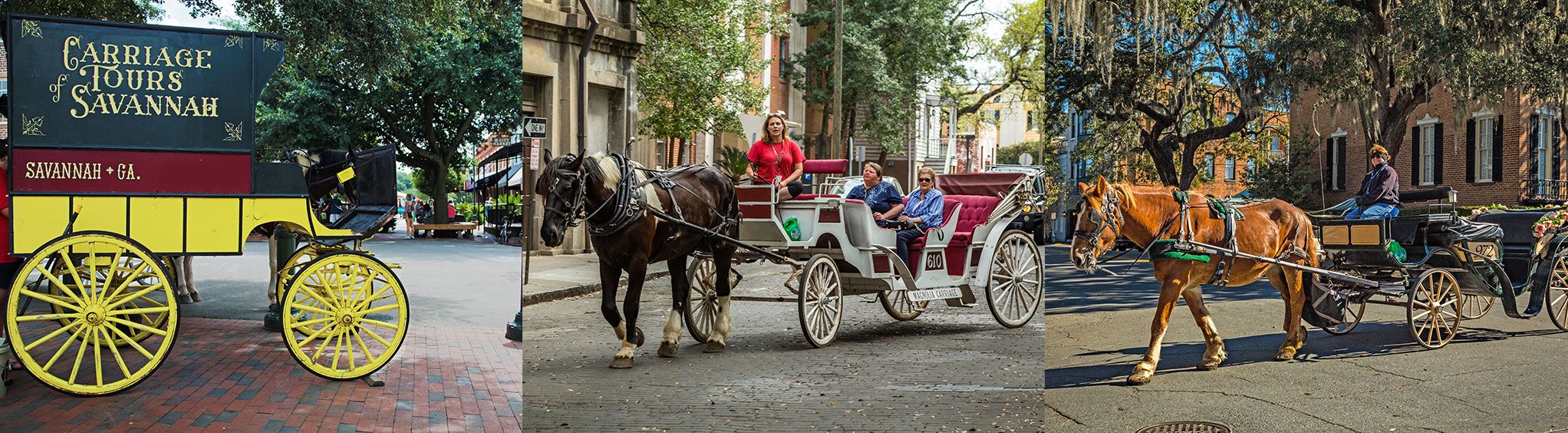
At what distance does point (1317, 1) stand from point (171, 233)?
4.31m

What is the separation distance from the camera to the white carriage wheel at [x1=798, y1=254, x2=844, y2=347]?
5984 millimetres

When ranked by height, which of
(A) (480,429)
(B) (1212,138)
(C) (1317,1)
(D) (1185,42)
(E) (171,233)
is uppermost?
(C) (1317,1)

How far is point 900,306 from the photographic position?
7.92m

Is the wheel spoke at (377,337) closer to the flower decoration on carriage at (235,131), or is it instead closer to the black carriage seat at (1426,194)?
the flower decoration on carriage at (235,131)

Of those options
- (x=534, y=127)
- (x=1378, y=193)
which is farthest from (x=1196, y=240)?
(x=534, y=127)

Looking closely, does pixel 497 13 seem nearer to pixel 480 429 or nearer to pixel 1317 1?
pixel 480 429

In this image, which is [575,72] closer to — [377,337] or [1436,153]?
[377,337]

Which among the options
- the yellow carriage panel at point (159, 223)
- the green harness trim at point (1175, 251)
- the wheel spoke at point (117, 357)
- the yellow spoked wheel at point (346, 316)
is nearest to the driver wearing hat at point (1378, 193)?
the green harness trim at point (1175, 251)

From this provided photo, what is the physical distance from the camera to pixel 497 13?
390cm

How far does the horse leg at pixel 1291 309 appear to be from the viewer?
386 cm

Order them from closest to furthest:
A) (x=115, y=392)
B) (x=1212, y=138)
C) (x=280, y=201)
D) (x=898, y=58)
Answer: (x=1212, y=138) → (x=115, y=392) → (x=280, y=201) → (x=898, y=58)

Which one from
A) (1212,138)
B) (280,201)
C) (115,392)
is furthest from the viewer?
(280,201)

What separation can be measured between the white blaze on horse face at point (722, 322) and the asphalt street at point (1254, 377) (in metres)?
2.24

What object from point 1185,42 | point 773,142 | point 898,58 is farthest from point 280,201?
point 1185,42
